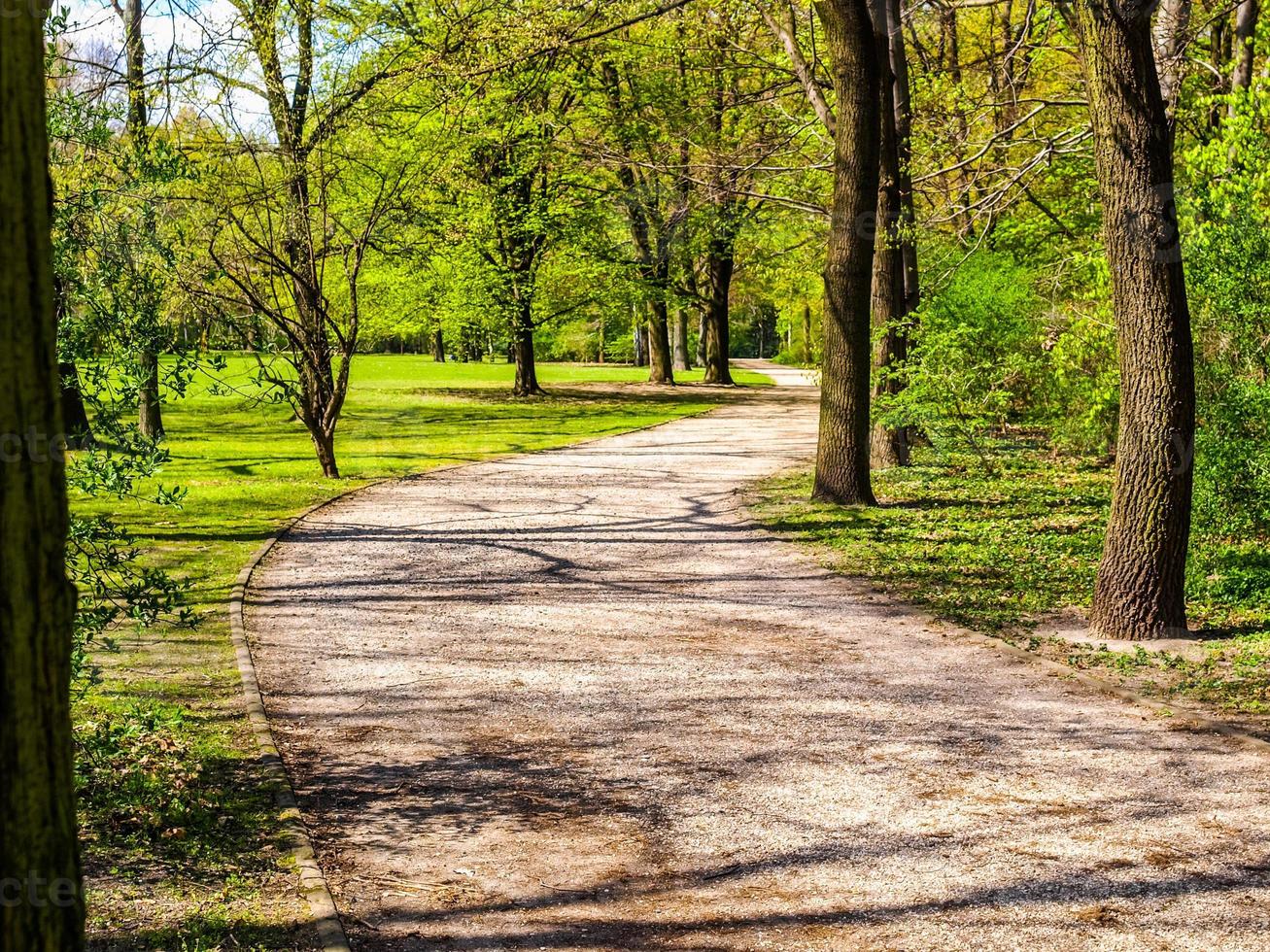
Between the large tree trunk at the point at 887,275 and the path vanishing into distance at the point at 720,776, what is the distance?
20.0 ft

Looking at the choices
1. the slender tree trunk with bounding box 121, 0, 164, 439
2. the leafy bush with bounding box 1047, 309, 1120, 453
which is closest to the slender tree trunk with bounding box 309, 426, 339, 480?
the slender tree trunk with bounding box 121, 0, 164, 439

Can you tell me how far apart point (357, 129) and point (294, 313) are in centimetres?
391

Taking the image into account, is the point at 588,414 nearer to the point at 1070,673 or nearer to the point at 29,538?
the point at 1070,673

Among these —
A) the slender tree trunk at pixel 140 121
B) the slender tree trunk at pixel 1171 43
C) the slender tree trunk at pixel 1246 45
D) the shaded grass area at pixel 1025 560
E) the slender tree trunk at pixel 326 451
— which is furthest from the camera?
the slender tree trunk at pixel 326 451

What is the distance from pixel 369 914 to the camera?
483 cm

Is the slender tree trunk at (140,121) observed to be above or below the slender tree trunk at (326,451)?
above

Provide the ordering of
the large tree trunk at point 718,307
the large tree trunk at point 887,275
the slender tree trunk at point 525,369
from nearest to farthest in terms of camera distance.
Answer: the large tree trunk at point 887,275 → the slender tree trunk at point 525,369 → the large tree trunk at point 718,307

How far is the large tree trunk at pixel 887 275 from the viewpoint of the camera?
51.5ft

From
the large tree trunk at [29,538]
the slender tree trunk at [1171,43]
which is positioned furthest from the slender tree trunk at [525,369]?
the large tree trunk at [29,538]

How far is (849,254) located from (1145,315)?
5.90 meters

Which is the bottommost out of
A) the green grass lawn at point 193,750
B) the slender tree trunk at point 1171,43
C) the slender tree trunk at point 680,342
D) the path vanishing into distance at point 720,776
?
the path vanishing into distance at point 720,776

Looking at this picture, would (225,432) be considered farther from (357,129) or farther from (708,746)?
(708,746)

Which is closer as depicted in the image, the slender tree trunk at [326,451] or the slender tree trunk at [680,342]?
the slender tree trunk at [326,451]

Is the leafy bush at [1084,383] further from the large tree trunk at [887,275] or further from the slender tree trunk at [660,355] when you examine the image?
the slender tree trunk at [660,355]
